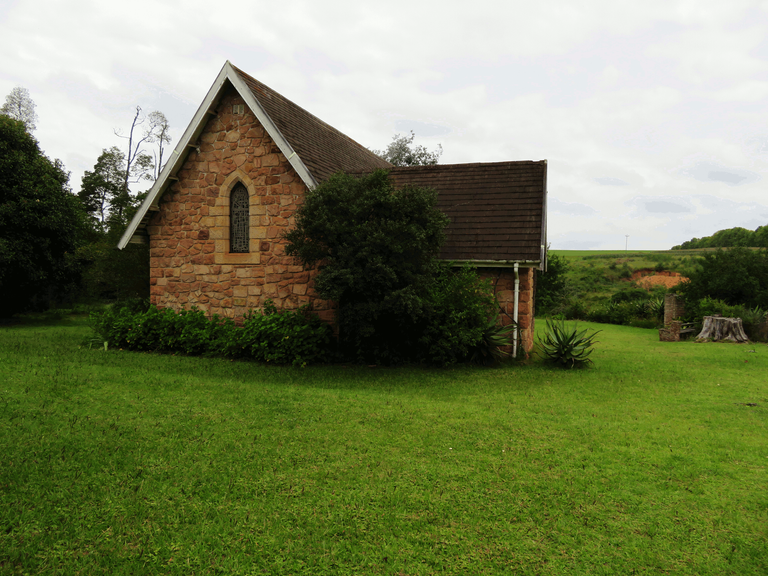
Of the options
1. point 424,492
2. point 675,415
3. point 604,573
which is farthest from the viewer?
point 675,415

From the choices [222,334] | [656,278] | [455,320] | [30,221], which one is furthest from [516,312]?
[656,278]

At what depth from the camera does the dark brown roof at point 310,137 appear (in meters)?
12.5

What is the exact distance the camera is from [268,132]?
11984 mm

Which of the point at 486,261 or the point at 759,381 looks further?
the point at 486,261

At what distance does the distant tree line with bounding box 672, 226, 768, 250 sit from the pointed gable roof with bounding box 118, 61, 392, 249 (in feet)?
152

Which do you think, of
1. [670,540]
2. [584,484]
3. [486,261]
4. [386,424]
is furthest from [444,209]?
[670,540]

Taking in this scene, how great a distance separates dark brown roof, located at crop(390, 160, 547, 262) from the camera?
12.0m

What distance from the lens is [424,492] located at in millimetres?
4730

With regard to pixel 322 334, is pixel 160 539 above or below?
below

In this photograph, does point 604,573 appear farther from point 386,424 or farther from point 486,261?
point 486,261

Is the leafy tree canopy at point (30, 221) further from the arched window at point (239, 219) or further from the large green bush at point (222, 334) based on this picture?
the arched window at point (239, 219)

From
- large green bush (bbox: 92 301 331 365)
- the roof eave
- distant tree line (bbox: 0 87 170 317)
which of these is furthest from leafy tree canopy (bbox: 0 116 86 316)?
the roof eave

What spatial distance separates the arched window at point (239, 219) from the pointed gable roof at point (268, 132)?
175 cm

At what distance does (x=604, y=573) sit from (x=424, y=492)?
1.70m
